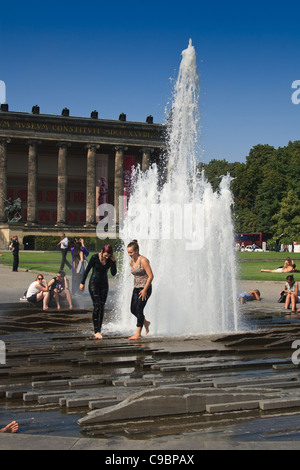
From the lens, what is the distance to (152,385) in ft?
23.0

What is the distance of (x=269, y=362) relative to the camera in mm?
8570

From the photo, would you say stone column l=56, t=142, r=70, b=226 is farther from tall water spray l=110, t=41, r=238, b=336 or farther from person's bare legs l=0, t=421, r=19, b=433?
person's bare legs l=0, t=421, r=19, b=433

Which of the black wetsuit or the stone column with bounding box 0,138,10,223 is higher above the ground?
the stone column with bounding box 0,138,10,223

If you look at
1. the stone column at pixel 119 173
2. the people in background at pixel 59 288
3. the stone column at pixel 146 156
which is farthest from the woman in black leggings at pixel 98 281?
the stone column at pixel 146 156

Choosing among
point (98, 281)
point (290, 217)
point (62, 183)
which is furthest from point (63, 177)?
point (98, 281)

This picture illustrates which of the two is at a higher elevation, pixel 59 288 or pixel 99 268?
pixel 99 268

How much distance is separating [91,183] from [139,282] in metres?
60.1

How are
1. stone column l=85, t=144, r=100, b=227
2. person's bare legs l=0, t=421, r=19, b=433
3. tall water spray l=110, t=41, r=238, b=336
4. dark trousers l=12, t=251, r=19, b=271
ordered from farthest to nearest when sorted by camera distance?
stone column l=85, t=144, r=100, b=227 < dark trousers l=12, t=251, r=19, b=271 < tall water spray l=110, t=41, r=238, b=336 < person's bare legs l=0, t=421, r=19, b=433

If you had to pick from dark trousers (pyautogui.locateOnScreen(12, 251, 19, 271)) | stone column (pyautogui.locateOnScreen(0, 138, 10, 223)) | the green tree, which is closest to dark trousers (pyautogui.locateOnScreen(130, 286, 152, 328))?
dark trousers (pyautogui.locateOnScreen(12, 251, 19, 271))

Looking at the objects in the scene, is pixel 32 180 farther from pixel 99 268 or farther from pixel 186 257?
pixel 99 268

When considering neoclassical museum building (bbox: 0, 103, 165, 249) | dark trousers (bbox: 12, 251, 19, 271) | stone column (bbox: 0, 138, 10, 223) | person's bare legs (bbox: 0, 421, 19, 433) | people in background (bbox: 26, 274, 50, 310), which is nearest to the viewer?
person's bare legs (bbox: 0, 421, 19, 433)

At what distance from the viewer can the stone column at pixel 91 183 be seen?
6956 centimetres

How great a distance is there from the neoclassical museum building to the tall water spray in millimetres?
49946

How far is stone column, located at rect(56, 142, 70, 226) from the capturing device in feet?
225
